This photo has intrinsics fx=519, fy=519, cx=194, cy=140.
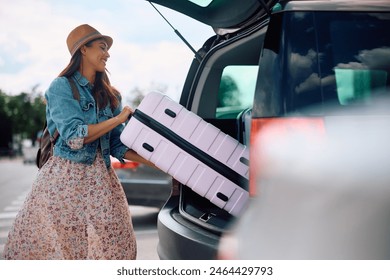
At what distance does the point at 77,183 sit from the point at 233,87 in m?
1.70

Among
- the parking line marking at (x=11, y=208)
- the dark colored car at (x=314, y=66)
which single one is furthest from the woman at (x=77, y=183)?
the parking line marking at (x=11, y=208)

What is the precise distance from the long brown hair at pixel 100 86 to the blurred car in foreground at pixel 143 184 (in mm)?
3285

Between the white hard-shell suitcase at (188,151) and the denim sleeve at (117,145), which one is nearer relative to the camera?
the white hard-shell suitcase at (188,151)

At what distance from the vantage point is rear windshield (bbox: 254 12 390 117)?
200 centimetres

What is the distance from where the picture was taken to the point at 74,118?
2.77 meters

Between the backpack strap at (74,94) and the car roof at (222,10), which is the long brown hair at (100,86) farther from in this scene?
the car roof at (222,10)

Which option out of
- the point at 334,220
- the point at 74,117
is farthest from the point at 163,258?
the point at 334,220

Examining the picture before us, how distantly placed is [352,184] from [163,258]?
123 centimetres

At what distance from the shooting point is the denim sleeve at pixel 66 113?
8.99ft

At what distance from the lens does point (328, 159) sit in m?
1.91

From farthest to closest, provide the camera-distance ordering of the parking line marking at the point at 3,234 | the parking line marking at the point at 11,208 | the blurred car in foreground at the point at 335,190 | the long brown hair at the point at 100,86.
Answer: the parking line marking at the point at 11,208
the parking line marking at the point at 3,234
the long brown hair at the point at 100,86
the blurred car in foreground at the point at 335,190

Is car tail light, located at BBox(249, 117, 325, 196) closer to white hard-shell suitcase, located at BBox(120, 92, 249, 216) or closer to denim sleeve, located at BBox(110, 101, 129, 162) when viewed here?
white hard-shell suitcase, located at BBox(120, 92, 249, 216)

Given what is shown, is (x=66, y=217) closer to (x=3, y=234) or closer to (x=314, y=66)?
(x=314, y=66)
